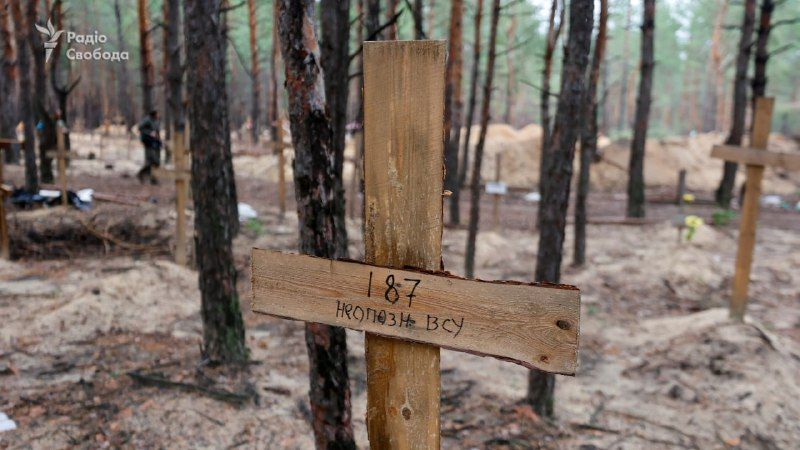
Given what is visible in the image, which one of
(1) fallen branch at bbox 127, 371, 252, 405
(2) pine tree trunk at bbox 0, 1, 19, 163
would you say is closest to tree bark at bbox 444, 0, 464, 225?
(1) fallen branch at bbox 127, 371, 252, 405

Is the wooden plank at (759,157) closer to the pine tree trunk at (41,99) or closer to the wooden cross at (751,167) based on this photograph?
the wooden cross at (751,167)

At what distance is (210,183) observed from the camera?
188 inches

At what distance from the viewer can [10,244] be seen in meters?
7.79

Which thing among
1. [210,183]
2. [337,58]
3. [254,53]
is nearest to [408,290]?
[210,183]

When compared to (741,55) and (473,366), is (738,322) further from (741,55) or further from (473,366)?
(741,55)

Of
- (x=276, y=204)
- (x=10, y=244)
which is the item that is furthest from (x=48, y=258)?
(x=276, y=204)

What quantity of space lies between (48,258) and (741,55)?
15.5m

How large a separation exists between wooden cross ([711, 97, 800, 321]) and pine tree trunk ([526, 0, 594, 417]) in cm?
241

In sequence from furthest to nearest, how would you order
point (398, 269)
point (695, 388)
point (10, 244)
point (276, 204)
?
point (276, 204)
point (10, 244)
point (695, 388)
point (398, 269)

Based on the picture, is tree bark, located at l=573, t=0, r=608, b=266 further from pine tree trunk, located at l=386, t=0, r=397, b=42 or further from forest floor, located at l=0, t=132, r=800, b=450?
pine tree trunk, located at l=386, t=0, r=397, b=42

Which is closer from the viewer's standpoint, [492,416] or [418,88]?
[418,88]

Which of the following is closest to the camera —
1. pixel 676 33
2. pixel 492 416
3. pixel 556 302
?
pixel 556 302

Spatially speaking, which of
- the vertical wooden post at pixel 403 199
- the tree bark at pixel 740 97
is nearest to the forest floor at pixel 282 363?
the vertical wooden post at pixel 403 199

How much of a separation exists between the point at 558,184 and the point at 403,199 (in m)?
3.08
